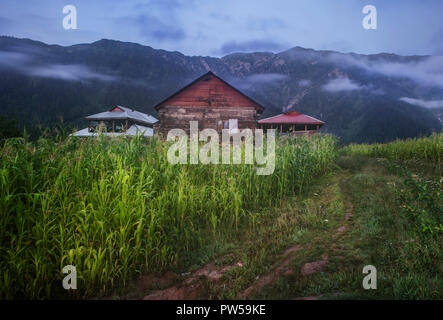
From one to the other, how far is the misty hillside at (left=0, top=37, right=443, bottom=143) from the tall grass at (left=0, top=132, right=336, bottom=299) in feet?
294

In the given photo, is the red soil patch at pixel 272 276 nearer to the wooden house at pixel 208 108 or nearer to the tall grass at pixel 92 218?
the tall grass at pixel 92 218

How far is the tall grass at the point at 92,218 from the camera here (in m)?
2.38

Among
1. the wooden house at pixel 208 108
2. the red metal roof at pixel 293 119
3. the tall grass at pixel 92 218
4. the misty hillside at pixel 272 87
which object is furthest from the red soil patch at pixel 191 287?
the misty hillside at pixel 272 87

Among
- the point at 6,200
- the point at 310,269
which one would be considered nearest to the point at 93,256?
the point at 6,200

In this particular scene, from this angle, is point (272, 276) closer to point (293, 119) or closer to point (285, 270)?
point (285, 270)

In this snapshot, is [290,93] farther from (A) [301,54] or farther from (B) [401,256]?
(B) [401,256]

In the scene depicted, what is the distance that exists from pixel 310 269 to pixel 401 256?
0.97m

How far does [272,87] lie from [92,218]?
618 feet

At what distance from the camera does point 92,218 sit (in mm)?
2818

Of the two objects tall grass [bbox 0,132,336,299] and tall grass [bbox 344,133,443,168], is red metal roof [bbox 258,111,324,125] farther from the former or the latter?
tall grass [bbox 0,132,336,299]

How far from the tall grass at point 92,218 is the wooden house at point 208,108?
13.9m

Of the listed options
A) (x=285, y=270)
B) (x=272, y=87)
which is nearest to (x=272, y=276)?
(x=285, y=270)

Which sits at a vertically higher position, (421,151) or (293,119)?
(293,119)

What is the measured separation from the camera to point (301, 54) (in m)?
199
